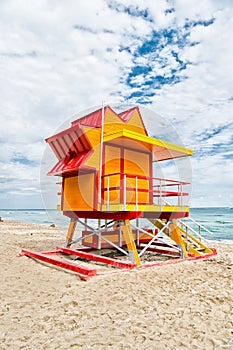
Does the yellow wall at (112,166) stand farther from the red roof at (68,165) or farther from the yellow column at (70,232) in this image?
the yellow column at (70,232)

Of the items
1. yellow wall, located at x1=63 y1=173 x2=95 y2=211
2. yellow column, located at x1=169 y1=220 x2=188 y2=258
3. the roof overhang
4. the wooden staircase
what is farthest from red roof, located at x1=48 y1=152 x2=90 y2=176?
yellow column, located at x1=169 y1=220 x2=188 y2=258

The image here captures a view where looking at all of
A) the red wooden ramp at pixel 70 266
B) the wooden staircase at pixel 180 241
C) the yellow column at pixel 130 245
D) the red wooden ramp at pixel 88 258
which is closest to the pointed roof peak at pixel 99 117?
the yellow column at pixel 130 245

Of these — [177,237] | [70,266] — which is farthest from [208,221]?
[70,266]

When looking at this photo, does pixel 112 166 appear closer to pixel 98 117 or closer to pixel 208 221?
pixel 98 117

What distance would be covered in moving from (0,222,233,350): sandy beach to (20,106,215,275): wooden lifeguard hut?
201 centimetres

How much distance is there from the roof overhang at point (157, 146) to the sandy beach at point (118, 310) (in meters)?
4.43

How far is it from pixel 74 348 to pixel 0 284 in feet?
13.6

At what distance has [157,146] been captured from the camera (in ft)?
35.9

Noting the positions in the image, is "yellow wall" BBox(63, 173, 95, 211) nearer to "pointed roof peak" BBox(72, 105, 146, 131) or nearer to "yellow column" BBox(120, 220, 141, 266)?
"yellow column" BBox(120, 220, 141, 266)

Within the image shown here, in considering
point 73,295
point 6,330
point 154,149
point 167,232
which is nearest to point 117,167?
point 154,149

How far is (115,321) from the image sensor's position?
4980 mm

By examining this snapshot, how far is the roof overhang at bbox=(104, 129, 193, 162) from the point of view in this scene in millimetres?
9391

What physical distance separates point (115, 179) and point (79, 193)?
5.07 feet

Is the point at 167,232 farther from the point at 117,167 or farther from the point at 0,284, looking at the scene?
the point at 0,284
